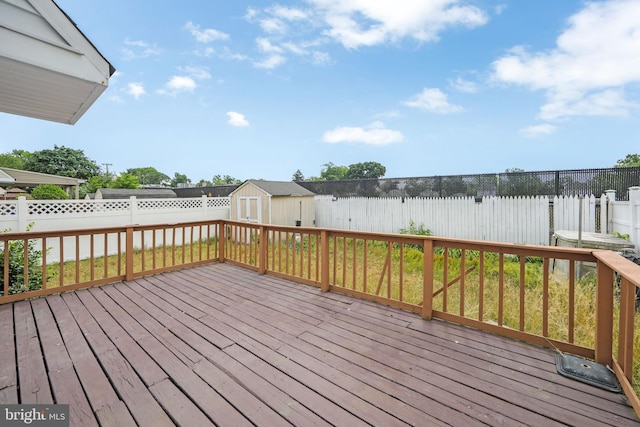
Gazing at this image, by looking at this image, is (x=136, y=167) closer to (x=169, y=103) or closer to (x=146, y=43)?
(x=169, y=103)

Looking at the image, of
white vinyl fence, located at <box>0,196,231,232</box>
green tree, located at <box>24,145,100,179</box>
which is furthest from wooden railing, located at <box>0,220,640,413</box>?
green tree, located at <box>24,145,100,179</box>

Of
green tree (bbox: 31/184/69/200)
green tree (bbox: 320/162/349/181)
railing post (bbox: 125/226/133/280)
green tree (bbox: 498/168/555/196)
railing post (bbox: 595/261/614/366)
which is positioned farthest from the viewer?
green tree (bbox: 320/162/349/181)

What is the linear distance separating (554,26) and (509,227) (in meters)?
4.74

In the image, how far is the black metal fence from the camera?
6871 millimetres

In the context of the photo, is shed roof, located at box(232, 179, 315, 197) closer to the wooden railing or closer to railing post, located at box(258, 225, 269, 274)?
the wooden railing

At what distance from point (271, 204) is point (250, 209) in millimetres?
931

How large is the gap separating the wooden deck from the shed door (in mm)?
6241

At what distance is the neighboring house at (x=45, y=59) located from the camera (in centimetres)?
176

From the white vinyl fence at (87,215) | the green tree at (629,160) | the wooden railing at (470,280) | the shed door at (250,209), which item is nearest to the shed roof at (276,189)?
the shed door at (250,209)

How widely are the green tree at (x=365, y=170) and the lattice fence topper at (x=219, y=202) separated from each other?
22.4 m

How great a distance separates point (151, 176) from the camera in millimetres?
44812

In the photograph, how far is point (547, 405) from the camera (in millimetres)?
1443

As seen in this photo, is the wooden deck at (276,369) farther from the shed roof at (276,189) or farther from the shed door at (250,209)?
the shed roof at (276,189)

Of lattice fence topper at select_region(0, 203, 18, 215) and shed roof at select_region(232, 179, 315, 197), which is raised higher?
shed roof at select_region(232, 179, 315, 197)
